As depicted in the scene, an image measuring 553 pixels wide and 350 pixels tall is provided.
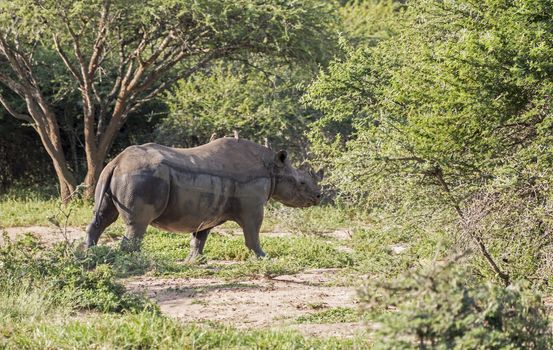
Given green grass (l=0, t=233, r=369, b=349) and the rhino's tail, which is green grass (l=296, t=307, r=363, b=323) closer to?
green grass (l=0, t=233, r=369, b=349)

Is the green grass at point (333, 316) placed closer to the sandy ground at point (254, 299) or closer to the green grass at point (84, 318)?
the sandy ground at point (254, 299)

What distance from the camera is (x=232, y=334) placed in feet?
25.4

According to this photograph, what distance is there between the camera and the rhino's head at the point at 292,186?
1402cm

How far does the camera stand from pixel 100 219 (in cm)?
1272

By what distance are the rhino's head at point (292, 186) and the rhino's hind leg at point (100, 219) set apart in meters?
2.46

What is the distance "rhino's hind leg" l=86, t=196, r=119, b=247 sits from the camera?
12664 mm

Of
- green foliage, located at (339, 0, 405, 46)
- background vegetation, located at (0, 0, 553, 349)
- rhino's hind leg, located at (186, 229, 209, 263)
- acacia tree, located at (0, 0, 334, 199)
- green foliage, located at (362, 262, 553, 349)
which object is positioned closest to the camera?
green foliage, located at (362, 262, 553, 349)

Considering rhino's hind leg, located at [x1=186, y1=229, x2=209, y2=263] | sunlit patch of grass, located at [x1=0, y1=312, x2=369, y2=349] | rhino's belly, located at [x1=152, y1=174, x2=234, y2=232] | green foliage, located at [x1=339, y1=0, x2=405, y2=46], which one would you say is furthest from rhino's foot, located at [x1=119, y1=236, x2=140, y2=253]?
green foliage, located at [x1=339, y1=0, x2=405, y2=46]

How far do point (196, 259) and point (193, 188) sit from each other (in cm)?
91

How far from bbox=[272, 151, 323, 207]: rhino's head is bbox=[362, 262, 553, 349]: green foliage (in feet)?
24.7

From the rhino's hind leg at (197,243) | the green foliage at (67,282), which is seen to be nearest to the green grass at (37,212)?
the rhino's hind leg at (197,243)

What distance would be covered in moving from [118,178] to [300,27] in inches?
277

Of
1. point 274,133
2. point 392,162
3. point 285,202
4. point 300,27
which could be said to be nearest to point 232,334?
point 392,162

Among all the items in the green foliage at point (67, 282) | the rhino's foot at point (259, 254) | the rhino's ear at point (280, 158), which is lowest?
the rhino's foot at point (259, 254)
